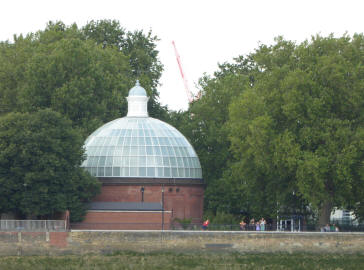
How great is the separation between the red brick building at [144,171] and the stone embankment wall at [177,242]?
9121mm

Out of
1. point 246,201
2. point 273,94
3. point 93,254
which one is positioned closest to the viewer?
point 93,254

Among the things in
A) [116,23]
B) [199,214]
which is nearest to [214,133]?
[199,214]

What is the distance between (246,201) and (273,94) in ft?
42.0

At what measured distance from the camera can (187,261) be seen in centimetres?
6956

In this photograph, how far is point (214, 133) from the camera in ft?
304

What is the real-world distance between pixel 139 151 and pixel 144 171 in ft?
6.55

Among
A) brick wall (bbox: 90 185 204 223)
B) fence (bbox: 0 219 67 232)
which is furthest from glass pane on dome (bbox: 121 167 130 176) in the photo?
fence (bbox: 0 219 67 232)

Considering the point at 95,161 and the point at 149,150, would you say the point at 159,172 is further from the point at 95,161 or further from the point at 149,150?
the point at 95,161

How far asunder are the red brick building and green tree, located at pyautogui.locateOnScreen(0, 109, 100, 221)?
15.4ft

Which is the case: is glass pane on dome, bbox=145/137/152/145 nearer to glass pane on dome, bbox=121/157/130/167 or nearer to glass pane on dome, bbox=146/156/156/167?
glass pane on dome, bbox=146/156/156/167

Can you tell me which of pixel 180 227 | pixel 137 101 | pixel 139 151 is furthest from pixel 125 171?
pixel 137 101

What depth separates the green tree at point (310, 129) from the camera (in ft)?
245

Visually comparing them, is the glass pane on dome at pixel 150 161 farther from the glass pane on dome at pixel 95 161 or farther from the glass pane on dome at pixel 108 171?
the glass pane on dome at pixel 95 161

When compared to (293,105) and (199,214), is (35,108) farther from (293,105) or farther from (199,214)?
(293,105)
